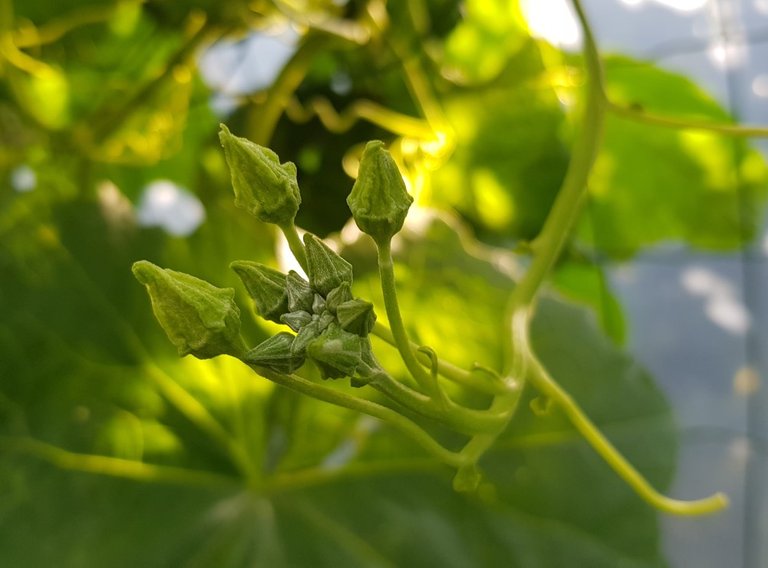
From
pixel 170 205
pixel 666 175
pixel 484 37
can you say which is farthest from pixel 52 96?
pixel 666 175

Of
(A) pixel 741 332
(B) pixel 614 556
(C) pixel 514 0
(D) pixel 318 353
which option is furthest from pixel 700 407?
(D) pixel 318 353

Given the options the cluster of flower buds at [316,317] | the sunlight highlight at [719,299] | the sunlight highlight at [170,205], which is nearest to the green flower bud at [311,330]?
the cluster of flower buds at [316,317]

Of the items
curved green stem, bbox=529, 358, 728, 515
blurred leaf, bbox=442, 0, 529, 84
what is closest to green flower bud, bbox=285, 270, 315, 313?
curved green stem, bbox=529, 358, 728, 515

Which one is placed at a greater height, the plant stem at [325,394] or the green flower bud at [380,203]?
the green flower bud at [380,203]

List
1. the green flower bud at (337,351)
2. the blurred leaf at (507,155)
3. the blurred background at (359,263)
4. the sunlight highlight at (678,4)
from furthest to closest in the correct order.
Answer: the sunlight highlight at (678,4), the blurred leaf at (507,155), the blurred background at (359,263), the green flower bud at (337,351)

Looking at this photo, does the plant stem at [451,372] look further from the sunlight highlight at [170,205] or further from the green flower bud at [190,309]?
the sunlight highlight at [170,205]

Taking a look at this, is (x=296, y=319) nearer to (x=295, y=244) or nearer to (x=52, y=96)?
(x=295, y=244)

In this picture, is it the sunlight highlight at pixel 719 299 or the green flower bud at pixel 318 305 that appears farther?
the sunlight highlight at pixel 719 299

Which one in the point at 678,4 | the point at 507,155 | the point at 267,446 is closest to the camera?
the point at 267,446
